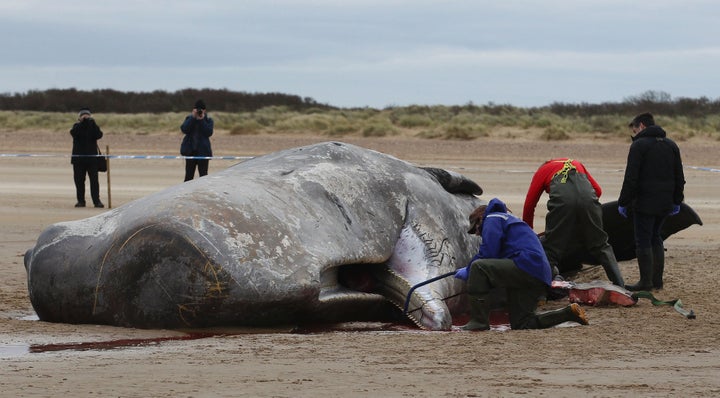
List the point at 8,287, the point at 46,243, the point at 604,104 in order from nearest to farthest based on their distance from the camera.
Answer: the point at 46,243
the point at 8,287
the point at 604,104

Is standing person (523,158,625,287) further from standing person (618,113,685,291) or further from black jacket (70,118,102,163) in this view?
black jacket (70,118,102,163)

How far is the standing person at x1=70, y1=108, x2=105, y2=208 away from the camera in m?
19.8

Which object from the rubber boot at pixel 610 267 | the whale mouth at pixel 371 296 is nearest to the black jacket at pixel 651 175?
the rubber boot at pixel 610 267

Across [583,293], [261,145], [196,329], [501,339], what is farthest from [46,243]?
[261,145]

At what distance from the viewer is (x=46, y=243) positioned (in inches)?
369

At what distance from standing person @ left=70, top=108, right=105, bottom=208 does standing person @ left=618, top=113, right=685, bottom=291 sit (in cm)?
1054

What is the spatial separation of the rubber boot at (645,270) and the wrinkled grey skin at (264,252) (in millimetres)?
1645

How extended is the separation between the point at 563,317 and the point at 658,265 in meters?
2.50

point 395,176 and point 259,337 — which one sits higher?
point 395,176

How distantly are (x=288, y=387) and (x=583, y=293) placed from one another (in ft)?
14.9

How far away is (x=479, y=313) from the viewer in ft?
30.7

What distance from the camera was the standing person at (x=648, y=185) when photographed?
36.7ft

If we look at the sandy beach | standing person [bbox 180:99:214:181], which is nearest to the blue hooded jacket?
the sandy beach

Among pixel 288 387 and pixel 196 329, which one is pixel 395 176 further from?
pixel 288 387
